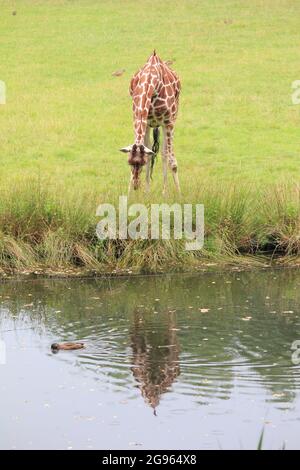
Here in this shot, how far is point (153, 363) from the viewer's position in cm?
1239

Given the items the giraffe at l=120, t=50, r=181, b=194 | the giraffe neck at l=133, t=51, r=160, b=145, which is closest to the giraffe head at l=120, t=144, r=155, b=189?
the giraffe at l=120, t=50, r=181, b=194

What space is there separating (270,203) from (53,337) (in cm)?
556

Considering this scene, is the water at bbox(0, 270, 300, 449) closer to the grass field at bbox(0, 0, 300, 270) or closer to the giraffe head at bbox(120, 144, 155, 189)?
the grass field at bbox(0, 0, 300, 270)

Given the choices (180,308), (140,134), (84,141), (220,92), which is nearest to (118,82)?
(220,92)

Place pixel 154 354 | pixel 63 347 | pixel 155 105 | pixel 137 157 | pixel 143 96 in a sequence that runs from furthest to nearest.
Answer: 1. pixel 155 105
2. pixel 143 96
3. pixel 137 157
4. pixel 63 347
5. pixel 154 354

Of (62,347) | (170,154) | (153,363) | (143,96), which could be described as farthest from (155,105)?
(153,363)

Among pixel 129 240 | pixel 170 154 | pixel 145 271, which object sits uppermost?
pixel 170 154

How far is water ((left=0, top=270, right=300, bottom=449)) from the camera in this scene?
10281mm

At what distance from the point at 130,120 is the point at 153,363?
16581 millimetres

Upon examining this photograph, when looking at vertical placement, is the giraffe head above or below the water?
above

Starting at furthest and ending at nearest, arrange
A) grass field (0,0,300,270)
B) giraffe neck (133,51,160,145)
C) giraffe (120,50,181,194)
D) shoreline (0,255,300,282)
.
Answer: giraffe (120,50,181,194) < giraffe neck (133,51,160,145) < grass field (0,0,300,270) < shoreline (0,255,300,282)

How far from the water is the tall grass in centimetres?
54

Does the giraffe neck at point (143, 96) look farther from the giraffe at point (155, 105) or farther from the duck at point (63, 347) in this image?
the duck at point (63, 347)

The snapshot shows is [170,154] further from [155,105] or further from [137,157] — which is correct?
[137,157]
